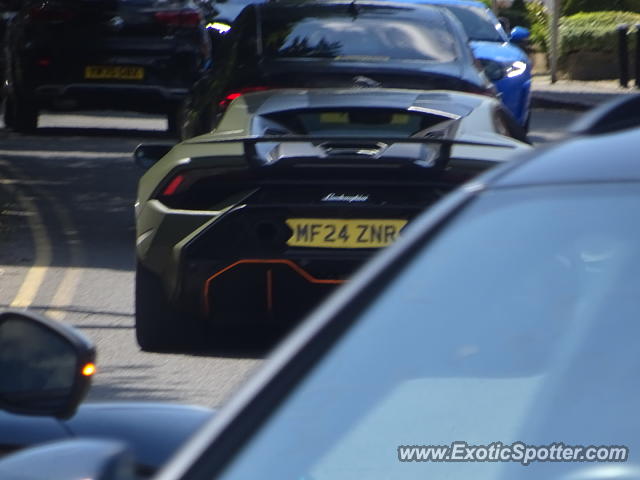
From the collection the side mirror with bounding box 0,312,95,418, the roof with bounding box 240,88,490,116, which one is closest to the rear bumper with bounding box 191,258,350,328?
the roof with bounding box 240,88,490,116

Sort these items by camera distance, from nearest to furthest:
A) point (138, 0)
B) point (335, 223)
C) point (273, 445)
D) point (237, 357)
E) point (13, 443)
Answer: point (273, 445), point (13, 443), point (335, 223), point (237, 357), point (138, 0)

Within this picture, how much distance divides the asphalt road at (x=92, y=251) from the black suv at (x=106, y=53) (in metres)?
0.66

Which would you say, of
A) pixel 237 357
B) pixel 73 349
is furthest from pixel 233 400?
pixel 237 357

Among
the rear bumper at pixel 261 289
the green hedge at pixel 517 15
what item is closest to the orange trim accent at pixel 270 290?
the rear bumper at pixel 261 289

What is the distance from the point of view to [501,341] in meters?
2.42

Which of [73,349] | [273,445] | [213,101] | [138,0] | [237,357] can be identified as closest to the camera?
A: [273,445]

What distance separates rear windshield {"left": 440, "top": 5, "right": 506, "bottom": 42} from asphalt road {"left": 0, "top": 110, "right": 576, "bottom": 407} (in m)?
1.98

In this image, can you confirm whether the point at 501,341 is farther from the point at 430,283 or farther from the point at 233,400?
the point at 233,400

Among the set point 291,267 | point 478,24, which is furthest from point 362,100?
point 478,24

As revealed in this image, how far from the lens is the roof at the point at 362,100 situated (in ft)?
25.7

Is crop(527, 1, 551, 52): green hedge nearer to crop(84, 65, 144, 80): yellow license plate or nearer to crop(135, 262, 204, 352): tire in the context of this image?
crop(84, 65, 144, 80): yellow license plate

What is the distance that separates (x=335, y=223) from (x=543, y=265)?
15.3 ft

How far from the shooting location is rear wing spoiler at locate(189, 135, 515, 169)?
711 centimetres

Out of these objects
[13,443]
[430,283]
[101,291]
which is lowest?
[101,291]
